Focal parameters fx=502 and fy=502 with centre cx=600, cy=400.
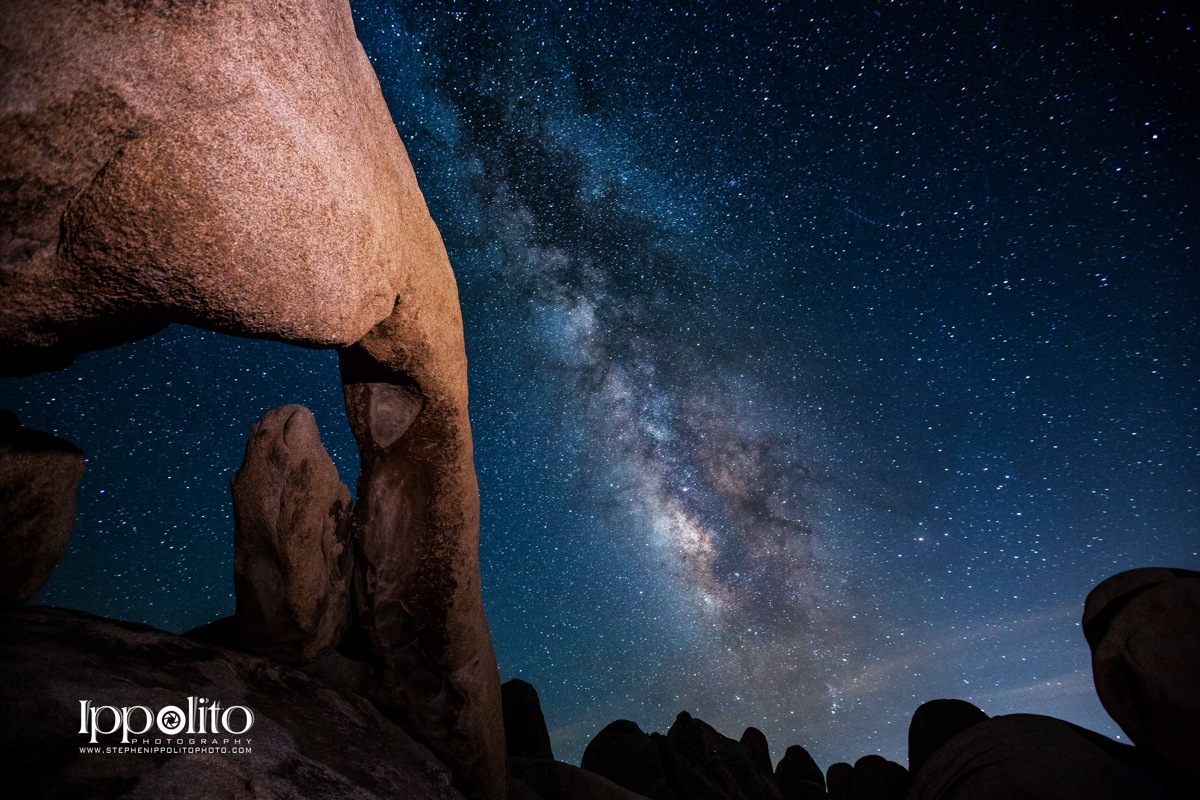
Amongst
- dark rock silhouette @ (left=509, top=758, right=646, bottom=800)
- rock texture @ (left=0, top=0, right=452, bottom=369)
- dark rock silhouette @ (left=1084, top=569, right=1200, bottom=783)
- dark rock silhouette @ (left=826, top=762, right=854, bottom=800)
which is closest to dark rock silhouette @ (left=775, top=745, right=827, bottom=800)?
dark rock silhouette @ (left=826, top=762, right=854, bottom=800)

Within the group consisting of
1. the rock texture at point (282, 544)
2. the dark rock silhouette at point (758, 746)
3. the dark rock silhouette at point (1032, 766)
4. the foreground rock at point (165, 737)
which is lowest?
the dark rock silhouette at point (758, 746)

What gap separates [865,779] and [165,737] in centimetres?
1125

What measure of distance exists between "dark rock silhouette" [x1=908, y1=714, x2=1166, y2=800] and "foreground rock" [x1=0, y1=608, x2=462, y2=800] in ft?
10.4

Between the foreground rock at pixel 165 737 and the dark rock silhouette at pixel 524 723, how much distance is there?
4.19 metres

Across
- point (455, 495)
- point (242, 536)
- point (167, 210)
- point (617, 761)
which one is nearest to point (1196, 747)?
point (455, 495)

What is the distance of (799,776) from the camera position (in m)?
10.3

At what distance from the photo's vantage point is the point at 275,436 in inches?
137

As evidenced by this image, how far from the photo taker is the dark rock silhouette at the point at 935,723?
5.78m

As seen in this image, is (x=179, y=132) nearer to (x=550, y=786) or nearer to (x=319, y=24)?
(x=319, y=24)

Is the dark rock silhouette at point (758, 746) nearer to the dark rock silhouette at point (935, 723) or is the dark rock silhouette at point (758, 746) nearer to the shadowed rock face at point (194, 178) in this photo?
the dark rock silhouette at point (935, 723)

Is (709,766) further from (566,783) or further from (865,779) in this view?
(566,783)

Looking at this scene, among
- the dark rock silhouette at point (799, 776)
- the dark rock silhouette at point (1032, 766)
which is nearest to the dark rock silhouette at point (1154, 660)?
the dark rock silhouette at point (1032, 766)

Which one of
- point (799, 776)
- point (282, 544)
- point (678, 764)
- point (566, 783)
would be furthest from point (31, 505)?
point (799, 776)

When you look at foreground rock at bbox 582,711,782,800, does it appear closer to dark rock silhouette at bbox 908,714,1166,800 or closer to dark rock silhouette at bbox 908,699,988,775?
dark rock silhouette at bbox 908,699,988,775
